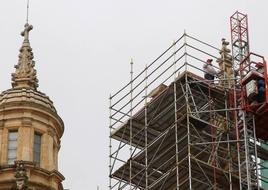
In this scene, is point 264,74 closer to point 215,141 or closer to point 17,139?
point 215,141

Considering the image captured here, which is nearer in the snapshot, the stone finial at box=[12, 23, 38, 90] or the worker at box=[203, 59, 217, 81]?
the worker at box=[203, 59, 217, 81]

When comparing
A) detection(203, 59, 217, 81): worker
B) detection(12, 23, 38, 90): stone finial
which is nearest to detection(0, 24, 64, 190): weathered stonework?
detection(12, 23, 38, 90): stone finial

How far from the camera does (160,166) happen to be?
3285 inches

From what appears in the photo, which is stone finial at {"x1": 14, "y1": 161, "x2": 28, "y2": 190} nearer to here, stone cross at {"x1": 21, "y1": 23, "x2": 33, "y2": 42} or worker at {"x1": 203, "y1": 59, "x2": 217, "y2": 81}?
worker at {"x1": 203, "y1": 59, "x2": 217, "y2": 81}

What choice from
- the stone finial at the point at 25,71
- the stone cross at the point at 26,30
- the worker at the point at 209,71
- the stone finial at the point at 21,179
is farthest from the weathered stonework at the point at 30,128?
the worker at the point at 209,71

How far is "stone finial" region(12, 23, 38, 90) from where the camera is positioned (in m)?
89.9

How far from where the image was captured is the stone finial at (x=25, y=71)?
89.9 m

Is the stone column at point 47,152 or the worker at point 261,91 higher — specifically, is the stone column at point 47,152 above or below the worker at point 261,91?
above

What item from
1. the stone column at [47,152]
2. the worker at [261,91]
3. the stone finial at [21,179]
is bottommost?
the stone finial at [21,179]

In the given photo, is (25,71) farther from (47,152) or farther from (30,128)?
(47,152)

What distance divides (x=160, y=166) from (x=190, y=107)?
342cm

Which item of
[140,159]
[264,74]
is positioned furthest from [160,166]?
[264,74]

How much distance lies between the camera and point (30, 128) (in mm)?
87562

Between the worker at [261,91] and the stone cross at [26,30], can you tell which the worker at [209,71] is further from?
the stone cross at [26,30]
